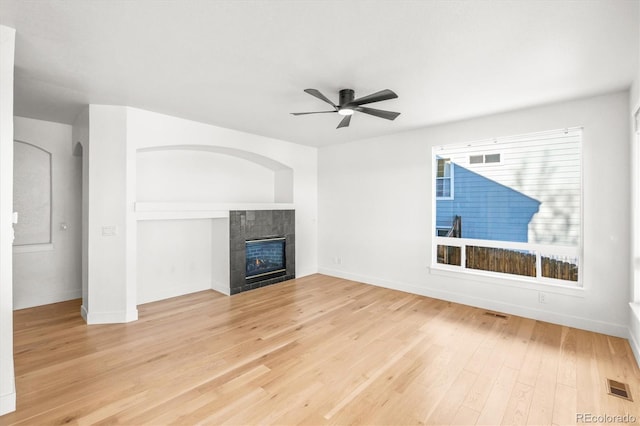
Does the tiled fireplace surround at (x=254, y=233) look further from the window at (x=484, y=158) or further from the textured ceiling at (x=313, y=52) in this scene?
the window at (x=484, y=158)

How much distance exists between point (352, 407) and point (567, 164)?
12.5ft

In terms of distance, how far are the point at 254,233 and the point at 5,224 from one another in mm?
3327

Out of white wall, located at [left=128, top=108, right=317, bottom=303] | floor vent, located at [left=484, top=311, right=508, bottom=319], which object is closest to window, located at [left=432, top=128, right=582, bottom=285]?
floor vent, located at [left=484, top=311, right=508, bottom=319]

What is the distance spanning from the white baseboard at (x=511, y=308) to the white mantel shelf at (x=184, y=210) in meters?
2.67

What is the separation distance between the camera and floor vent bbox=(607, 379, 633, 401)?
7.49 ft

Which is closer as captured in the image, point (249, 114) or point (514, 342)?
point (514, 342)

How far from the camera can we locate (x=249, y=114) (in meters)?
4.11

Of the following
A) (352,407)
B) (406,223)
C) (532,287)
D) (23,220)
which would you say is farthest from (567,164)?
(23,220)

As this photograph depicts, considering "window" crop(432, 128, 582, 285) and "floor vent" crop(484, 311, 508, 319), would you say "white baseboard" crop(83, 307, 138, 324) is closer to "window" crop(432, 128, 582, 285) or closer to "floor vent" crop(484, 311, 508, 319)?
"window" crop(432, 128, 582, 285)

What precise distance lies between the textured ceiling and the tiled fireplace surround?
1976 millimetres

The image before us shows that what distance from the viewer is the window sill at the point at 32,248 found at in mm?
4215

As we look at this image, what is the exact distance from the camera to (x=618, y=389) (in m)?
2.37

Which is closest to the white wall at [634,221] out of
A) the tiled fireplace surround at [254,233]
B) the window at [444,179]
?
the window at [444,179]

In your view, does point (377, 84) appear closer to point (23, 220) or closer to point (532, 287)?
point (532, 287)
